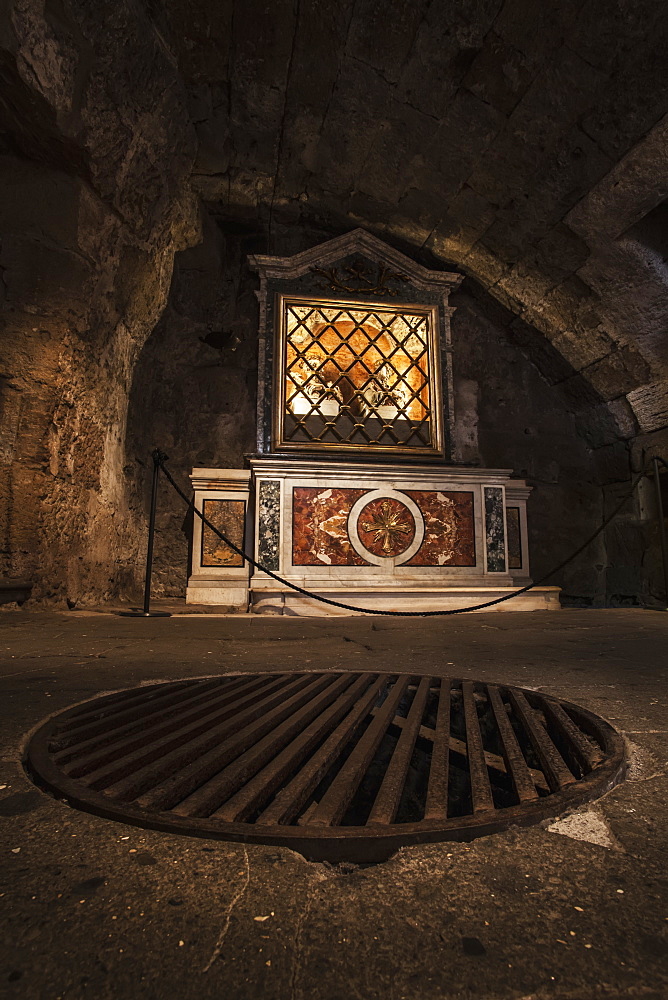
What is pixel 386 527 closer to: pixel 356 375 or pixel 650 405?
pixel 356 375

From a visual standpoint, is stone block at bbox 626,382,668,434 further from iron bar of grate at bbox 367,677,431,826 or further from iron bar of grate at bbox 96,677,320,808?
iron bar of grate at bbox 96,677,320,808

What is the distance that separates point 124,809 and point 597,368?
757cm

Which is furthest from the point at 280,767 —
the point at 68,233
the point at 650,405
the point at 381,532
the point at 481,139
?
the point at 650,405

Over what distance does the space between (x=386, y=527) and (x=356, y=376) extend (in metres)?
2.93

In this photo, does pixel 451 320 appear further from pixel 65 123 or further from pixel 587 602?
pixel 65 123

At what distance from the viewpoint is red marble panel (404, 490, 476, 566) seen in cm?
566

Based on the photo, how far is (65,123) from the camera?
4184 millimetres

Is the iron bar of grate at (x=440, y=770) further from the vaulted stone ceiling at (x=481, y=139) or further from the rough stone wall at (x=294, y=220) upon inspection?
the vaulted stone ceiling at (x=481, y=139)

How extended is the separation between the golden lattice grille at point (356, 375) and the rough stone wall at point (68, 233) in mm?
2342

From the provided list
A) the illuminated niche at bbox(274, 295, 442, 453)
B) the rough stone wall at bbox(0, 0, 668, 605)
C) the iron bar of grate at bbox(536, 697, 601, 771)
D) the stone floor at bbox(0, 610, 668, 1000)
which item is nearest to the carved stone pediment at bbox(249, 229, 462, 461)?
the illuminated niche at bbox(274, 295, 442, 453)

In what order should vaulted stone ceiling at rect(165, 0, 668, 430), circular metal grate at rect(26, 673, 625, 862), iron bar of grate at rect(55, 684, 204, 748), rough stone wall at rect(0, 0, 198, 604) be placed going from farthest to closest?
1. vaulted stone ceiling at rect(165, 0, 668, 430)
2. rough stone wall at rect(0, 0, 198, 604)
3. iron bar of grate at rect(55, 684, 204, 748)
4. circular metal grate at rect(26, 673, 625, 862)

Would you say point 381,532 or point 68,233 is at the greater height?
point 68,233

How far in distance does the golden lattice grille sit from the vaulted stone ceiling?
130cm

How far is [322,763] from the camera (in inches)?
52.7
